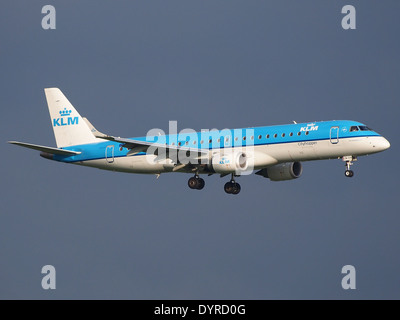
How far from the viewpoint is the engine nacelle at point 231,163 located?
201ft

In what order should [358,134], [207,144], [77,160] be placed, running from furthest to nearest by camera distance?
[77,160] → [207,144] → [358,134]

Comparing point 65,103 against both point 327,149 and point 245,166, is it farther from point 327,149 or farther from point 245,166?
point 327,149

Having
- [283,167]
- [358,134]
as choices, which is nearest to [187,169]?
[283,167]

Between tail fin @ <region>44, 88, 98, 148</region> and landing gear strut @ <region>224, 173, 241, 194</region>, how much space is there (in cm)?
1028

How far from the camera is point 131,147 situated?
61750 millimetres

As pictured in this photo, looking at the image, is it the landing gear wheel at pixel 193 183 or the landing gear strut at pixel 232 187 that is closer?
the landing gear wheel at pixel 193 183

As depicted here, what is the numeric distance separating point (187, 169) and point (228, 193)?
3789 mm

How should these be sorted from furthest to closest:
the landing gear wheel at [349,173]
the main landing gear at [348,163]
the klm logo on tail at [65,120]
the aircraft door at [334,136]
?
the klm logo on tail at [65,120] < the landing gear wheel at [349,173] < the main landing gear at [348,163] < the aircraft door at [334,136]

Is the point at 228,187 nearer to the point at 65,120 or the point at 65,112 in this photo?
the point at 65,120

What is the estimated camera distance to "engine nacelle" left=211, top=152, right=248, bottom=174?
201 feet

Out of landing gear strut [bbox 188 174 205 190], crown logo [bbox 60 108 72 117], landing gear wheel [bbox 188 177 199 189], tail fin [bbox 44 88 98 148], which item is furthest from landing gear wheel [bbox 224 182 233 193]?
crown logo [bbox 60 108 72 117]

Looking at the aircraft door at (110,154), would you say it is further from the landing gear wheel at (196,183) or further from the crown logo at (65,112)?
the landing gear wheel at (196,183)

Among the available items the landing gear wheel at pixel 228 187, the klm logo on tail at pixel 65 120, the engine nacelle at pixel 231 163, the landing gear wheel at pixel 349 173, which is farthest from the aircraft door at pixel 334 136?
the klm logo on tail at pixel 65 120

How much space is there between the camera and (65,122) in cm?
7038
